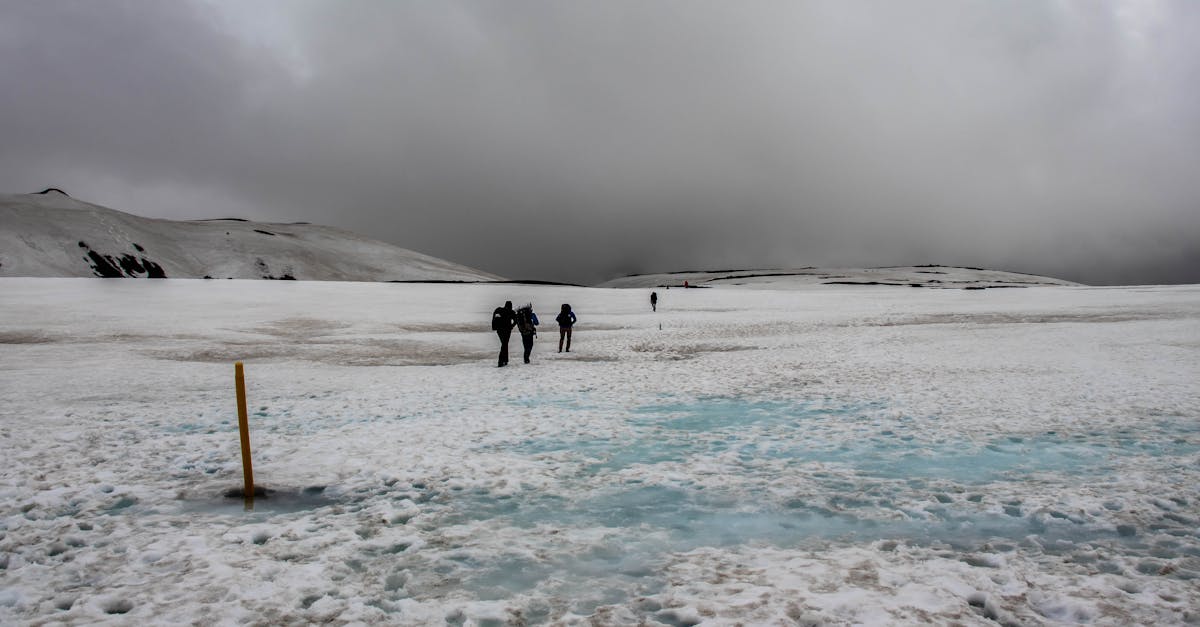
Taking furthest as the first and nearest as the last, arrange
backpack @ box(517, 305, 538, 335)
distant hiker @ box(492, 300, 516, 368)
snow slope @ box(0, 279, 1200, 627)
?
backpack @ box(517, 305, 538, 335) < distant hiker @ box(492, 300, 516, 368) < snow slope @ box(0, 279, 1200, 627)

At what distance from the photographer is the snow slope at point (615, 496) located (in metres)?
5.25

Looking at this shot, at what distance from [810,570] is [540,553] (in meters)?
2.60

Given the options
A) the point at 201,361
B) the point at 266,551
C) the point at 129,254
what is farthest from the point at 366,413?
the point at 129,254

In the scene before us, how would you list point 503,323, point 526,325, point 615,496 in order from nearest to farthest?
point 615,496
point 503,323
point 526,325

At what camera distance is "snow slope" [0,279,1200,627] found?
17.2ft

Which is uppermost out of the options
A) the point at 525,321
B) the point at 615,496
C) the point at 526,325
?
the point at 525,321

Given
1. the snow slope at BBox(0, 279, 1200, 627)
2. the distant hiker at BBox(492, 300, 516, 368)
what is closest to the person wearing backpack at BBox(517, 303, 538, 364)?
the distant hiker at BBox(492, 300, 516, 368)

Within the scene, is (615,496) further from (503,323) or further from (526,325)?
(526,325)

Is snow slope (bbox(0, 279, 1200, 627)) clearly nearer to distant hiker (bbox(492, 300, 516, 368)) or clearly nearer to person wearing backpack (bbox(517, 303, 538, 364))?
distant hiker (bbox(492, 300, 516, 368))

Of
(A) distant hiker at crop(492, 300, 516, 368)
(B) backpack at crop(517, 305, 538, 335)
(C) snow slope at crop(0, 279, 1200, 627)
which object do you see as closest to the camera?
(C) snow slope at crop(0, 279, 1200, 627)

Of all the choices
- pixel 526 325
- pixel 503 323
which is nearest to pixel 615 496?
pixel 503 323

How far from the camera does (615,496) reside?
8.03 m

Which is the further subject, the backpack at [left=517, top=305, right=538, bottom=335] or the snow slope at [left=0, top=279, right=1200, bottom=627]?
the backpack at [left=517, top=305, right=538, bottom=335]

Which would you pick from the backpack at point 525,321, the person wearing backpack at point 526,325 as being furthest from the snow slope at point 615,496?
the backpack at point 525,321
